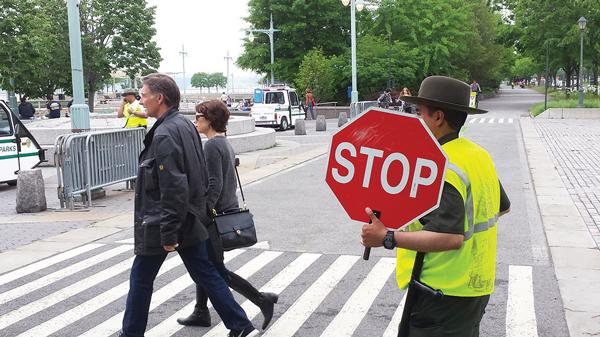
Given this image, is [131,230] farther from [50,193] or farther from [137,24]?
[137,24]

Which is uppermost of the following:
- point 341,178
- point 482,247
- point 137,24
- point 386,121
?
point 137,24

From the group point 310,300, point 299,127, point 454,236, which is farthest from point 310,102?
point 454,236

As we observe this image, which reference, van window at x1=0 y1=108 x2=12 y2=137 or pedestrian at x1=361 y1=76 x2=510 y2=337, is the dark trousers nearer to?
pedestrian at x1=361 y1=76 x2=510 y2=337

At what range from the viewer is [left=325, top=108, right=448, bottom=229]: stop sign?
7.28ft

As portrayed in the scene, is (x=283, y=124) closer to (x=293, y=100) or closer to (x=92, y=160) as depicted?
(x=293, y=100)

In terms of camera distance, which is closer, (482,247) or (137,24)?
(482,247)

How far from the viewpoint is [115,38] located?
4462 cm

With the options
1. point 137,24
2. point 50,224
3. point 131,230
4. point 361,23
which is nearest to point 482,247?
point 131,230

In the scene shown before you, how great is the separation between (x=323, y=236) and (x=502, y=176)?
6023mm

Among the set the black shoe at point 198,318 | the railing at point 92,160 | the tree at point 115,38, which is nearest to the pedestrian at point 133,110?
the railing at point 92,160

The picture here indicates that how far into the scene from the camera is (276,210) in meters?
9.47

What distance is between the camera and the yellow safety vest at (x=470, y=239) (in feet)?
7.94

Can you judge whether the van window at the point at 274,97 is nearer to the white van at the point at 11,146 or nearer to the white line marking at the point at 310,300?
the white van at the point at 11,146

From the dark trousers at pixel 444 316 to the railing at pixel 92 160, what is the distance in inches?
314
